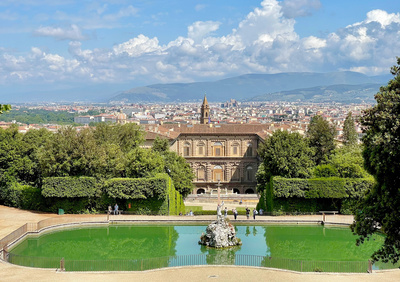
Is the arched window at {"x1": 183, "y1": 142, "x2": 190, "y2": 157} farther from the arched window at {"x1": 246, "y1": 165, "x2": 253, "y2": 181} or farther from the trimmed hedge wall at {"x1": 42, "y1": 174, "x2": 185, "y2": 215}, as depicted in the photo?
the trimmed hedge wall at {"x1": 42, "y1": 174, "x2": 185, "y2": 215}

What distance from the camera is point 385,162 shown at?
19.5 m

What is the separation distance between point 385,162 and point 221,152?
60.7 meters

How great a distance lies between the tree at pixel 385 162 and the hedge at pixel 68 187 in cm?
2434

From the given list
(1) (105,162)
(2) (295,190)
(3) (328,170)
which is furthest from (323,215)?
(1) (105,162)

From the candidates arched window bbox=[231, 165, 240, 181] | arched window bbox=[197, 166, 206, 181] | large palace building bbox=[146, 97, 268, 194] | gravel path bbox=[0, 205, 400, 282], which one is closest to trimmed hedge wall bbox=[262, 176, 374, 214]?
gravel path bbox=[0, 205, 400, 282]

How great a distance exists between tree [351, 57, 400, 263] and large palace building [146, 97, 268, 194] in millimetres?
56935

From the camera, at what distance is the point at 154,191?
41.2 m

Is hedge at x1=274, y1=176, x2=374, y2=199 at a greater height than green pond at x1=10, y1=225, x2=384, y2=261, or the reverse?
hedge at x1=274, y1=176, x2=374, y2=199

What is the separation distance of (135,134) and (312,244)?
95.2 ft

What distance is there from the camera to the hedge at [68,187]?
40656 millimetres

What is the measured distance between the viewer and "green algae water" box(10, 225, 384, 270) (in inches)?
1160

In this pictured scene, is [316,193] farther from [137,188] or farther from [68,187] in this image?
[68,187]

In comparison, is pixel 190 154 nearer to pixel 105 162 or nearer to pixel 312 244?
pixel 105 162

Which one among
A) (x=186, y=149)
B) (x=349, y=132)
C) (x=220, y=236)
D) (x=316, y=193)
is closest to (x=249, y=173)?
(x=186, y=149)
